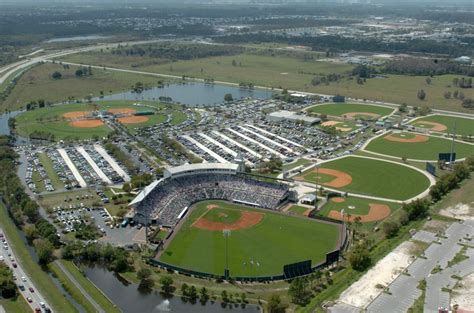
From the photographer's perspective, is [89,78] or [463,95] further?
[89,78]

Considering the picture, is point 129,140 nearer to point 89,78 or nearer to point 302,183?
point 302,183

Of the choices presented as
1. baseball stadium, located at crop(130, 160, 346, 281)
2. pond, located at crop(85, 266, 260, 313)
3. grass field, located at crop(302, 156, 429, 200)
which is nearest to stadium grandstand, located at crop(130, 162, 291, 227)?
baseball stadium, located at crop(130, 160, 346, 281)

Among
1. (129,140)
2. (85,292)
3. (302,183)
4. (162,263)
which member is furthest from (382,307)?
(129,140)

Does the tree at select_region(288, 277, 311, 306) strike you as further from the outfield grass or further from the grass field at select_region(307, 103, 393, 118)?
the grass field at select_region(307, 103, 393, 118)

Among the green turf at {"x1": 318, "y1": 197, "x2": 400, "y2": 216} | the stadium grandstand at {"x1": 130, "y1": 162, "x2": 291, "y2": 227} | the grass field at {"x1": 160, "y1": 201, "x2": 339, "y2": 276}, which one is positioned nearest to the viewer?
the grass field at {"x1": 160, "y1": 201, "x2": 339, "y2": 276}

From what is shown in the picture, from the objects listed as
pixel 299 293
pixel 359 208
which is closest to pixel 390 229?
pixel 359 208

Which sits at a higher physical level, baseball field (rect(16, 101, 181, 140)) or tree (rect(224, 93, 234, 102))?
tree (rect(224, 93, 234, 102))
